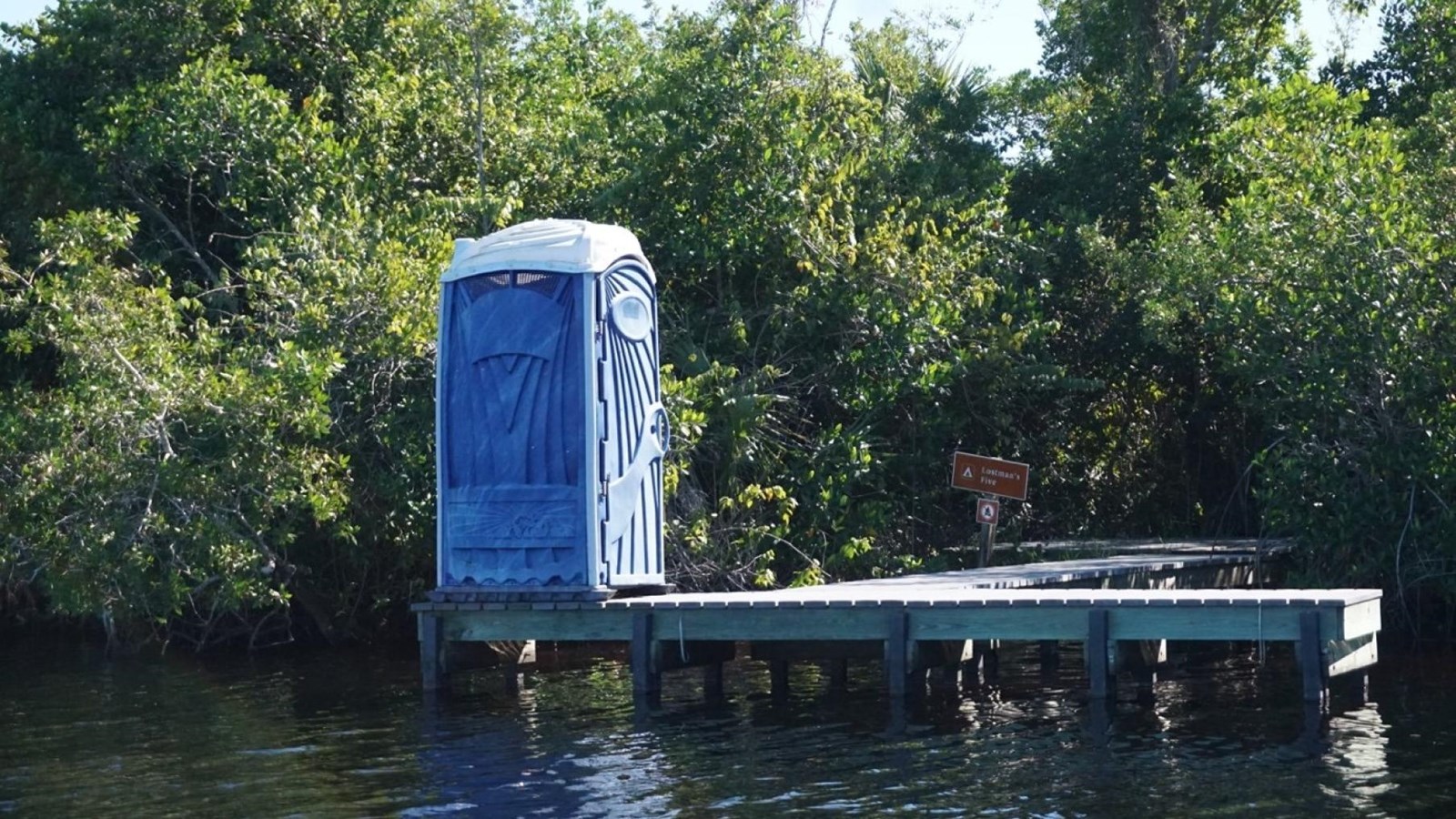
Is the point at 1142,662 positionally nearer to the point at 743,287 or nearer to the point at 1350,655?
the point at 1350,655

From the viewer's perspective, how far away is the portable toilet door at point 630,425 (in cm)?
1591

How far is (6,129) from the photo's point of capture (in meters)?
23.2

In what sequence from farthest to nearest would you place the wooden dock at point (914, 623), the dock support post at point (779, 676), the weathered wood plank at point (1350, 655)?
1. the dock support post at point (779, 676)
2. the weathered wood plank at point (1350, 655)
3. the wooden dock at point (914, 623)

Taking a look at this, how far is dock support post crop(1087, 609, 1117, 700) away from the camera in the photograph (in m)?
14.8

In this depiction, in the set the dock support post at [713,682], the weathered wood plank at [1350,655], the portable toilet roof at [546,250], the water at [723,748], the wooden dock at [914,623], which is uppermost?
the portable toilet roof at [546,250]

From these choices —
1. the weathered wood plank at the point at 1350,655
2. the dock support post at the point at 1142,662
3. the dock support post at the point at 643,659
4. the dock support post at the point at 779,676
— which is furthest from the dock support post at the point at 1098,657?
the dock support post at the point at 643,659

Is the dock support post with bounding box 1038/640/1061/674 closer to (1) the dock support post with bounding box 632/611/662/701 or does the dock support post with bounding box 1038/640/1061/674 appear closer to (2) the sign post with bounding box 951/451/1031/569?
(2) the sign post with bounding box 951/451/1031/569

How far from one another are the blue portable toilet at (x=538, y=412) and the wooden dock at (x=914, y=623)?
1.30 feet

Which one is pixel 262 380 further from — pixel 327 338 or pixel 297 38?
pixel 297 38

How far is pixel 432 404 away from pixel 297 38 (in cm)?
691

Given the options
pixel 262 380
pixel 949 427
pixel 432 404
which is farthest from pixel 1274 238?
pixel 262 380

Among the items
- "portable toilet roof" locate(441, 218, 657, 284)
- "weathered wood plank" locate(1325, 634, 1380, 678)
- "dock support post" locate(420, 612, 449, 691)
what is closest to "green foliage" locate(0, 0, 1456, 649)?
"dock support post" locate(420, 612, 449, 691)

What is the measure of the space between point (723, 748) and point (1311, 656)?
458 centimetres

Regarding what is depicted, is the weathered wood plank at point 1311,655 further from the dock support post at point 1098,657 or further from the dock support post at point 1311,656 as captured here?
the dock support post at point 1098,657
